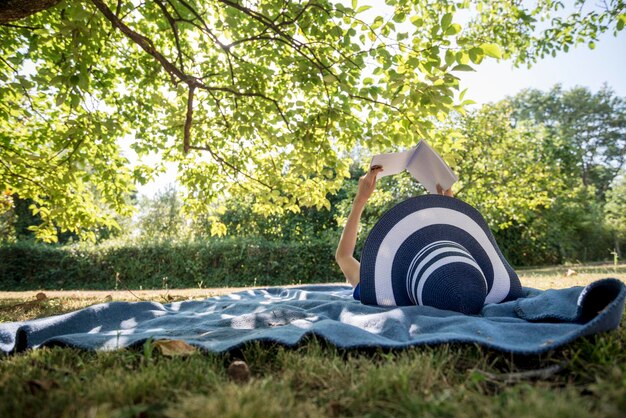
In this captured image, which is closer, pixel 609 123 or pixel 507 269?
pixel 507 269

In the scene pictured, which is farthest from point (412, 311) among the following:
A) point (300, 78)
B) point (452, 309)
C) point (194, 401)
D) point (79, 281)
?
point (79, 281)

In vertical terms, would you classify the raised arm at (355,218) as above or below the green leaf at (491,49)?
below

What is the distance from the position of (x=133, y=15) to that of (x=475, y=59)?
4887mm

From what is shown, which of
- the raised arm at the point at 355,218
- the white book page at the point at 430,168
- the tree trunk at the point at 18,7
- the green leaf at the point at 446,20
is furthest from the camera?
the raised arm at the point at 355,218

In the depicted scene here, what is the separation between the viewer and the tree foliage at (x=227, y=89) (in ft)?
10.5

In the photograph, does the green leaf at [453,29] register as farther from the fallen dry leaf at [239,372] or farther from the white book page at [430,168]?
the fallen dry leaf at [239,372]

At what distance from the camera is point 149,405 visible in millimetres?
1102

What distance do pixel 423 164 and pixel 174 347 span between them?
98.4 inches

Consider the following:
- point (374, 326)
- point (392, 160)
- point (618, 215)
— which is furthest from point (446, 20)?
point (618, 215)

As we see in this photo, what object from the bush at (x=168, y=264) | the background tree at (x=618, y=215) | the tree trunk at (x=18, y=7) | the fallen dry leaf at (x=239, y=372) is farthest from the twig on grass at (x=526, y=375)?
the background tree at (x=618, y=215)

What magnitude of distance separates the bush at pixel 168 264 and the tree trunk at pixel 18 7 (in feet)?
31.7

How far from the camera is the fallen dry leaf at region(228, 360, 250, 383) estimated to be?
4.53ft

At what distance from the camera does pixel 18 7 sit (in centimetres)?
248

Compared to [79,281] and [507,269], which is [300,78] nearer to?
[507,269]
